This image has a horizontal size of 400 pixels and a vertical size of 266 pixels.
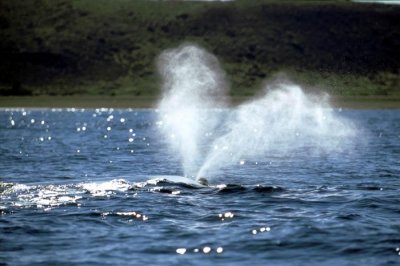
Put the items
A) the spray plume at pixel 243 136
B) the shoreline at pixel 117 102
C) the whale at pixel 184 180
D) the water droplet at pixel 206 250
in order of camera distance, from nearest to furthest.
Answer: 1. the water droplet at pixel 206 250
2. the whale at pixel 184 180
3. the spray plume at pixel 243 136
4. the shoreline at pixel 117 102

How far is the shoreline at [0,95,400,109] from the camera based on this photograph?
17438 cm

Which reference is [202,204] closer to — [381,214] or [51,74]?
[381,214]

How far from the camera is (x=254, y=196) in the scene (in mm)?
Result: 29422

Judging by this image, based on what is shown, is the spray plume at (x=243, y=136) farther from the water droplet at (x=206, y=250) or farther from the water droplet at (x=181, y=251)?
the water droplet at (x=181, y=251)

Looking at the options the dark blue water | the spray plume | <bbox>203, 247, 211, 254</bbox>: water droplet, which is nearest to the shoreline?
the spray plume

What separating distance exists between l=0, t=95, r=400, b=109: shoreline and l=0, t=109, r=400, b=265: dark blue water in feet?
433

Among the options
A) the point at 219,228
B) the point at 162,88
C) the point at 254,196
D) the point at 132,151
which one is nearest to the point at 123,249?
the point at 219,228

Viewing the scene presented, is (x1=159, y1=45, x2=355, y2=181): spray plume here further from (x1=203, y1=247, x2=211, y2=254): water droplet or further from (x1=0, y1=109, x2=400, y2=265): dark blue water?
(x1=203, y1=247, x2=211, y2=254): water droplet

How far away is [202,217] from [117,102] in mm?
154588

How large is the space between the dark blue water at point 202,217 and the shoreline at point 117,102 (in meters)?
132

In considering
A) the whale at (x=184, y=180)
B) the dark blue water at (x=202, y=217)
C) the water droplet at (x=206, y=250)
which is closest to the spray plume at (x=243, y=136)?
the whale at (x=184, y=180)

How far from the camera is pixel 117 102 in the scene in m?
178

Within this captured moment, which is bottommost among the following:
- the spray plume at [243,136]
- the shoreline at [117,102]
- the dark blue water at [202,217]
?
the dark blue water at [202,217]

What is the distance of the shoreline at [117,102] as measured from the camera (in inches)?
6865
